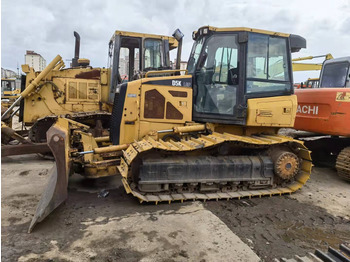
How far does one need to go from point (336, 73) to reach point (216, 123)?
5.64 m

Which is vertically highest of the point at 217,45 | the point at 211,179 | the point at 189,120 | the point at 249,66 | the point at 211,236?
the point at 217,45

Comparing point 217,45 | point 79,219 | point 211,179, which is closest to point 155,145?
point 211,179

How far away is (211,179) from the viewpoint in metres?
4.68

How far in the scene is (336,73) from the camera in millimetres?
8617

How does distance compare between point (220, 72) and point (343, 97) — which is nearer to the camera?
point (220, 72)

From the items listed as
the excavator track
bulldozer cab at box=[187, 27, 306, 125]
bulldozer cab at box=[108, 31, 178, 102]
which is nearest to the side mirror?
bulldozer cab at box=[187, 27, 306, 125]

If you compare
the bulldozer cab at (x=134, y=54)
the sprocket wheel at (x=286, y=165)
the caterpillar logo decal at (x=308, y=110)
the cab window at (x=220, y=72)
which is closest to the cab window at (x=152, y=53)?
the bulldozer cab at (x=134, y=54)

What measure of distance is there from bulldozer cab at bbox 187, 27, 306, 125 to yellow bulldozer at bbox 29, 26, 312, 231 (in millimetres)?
18

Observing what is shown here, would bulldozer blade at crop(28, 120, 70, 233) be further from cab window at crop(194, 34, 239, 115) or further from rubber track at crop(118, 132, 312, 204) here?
cab window at crop(194, 34, 239, 115)

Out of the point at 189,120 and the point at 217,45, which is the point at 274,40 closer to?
the point at 217,45

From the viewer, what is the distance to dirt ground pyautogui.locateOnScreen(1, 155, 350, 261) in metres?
3.10

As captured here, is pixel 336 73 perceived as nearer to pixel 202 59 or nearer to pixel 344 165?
pixel 344 165

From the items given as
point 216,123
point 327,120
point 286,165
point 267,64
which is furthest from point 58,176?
point 327,120

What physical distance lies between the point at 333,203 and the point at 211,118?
8.47 ft
